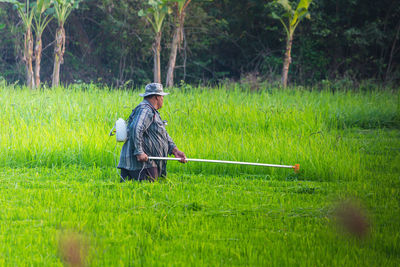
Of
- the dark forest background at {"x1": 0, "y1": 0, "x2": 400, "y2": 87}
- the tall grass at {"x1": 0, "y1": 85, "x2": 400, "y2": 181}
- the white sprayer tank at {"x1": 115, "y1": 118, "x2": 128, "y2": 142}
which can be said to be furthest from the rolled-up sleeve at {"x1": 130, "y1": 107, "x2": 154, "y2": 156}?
the dark forest background at {"x1": 0, "y1": 0, "x2": 400, "y2": 87}

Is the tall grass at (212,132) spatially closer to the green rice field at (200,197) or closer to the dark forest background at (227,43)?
the green rice field at (200,197)

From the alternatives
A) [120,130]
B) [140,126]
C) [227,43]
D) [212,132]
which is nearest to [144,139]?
[140,126]

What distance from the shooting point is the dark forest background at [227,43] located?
20.2 m

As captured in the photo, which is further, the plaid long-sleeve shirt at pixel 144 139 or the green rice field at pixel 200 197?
the plaid long-sleeve shirt at pixel 144 139

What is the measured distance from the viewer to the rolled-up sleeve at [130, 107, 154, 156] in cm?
531

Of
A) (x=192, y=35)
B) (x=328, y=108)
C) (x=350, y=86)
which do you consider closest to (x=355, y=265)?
(x=328, y=108)

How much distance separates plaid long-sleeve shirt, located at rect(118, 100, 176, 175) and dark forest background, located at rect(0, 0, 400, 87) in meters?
13.3

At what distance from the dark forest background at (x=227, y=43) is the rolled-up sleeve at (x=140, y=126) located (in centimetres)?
1341

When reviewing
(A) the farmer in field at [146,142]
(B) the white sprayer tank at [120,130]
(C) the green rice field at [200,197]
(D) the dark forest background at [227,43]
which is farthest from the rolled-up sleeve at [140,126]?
(D) the dark forest background at [227,43]

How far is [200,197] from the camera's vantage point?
496cm

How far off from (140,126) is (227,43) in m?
18.4

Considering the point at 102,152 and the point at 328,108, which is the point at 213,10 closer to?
the point at 328,108

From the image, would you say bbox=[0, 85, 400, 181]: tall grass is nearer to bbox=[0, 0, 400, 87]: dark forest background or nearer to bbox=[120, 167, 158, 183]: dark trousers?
bbox=[120, 167, 158, 183]: dark trousers

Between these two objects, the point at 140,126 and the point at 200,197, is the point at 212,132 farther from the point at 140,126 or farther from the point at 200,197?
the point at 200,197
